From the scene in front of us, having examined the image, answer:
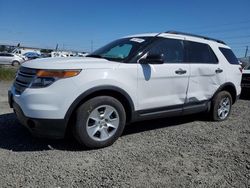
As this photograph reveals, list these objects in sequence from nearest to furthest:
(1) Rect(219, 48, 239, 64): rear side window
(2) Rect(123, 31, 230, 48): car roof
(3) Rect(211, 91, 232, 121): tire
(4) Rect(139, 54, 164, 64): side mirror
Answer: (4) Rect(139, 54, 164, 64): side mirror
(2) Rect(123, 31, 230, 48): car roof
(3) Rect(211, 91, 232, 121): tire
(1) Rect(219, 48, 239, 64): rear side window

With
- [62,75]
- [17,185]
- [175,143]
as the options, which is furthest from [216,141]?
[17,185]

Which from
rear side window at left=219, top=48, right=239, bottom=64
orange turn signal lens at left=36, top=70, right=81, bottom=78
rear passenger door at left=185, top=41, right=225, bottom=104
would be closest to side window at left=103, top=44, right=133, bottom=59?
orange turn signal lens at left=36, top=70, right=81, bottom=78

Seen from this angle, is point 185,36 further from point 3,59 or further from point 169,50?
point 3,59

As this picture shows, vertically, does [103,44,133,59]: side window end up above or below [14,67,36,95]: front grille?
above

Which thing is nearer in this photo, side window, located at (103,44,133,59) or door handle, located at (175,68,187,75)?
side window, located at (103,44,133,59)

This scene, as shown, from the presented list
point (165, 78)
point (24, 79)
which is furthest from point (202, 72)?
point (24, 79)

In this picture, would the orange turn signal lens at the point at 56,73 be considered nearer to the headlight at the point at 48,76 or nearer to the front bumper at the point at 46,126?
the headlight at the point at 48,76

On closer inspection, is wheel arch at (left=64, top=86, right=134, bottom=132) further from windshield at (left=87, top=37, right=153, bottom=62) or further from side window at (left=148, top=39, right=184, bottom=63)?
side window at (left=148, top=39, right=184, bottom=63)

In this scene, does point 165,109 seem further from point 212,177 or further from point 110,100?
point 212,177

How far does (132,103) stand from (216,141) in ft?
5.30

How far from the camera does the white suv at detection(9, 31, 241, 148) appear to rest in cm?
397

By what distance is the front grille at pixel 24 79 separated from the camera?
13.5 ft

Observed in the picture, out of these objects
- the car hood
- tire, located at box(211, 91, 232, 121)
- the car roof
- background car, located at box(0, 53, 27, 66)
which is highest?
the car roof

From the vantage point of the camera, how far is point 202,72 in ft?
18.3
